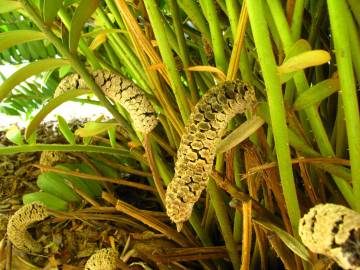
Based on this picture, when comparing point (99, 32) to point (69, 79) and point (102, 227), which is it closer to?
point (69, 79)

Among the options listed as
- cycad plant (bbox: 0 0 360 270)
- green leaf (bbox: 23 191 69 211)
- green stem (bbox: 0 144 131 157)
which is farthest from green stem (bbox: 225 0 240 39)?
green leaf (bbox: 23 191 69 211)

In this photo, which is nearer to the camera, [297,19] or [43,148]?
[297,19]

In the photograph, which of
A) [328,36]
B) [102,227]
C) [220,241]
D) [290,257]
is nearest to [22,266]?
[102,227]

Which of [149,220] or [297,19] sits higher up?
[297,19]

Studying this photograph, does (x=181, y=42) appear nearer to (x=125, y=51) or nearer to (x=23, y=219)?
(x=125, y=51)

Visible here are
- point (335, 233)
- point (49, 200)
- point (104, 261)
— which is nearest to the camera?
point (335, 233)

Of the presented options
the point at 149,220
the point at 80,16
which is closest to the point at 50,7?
the point at 80,16
